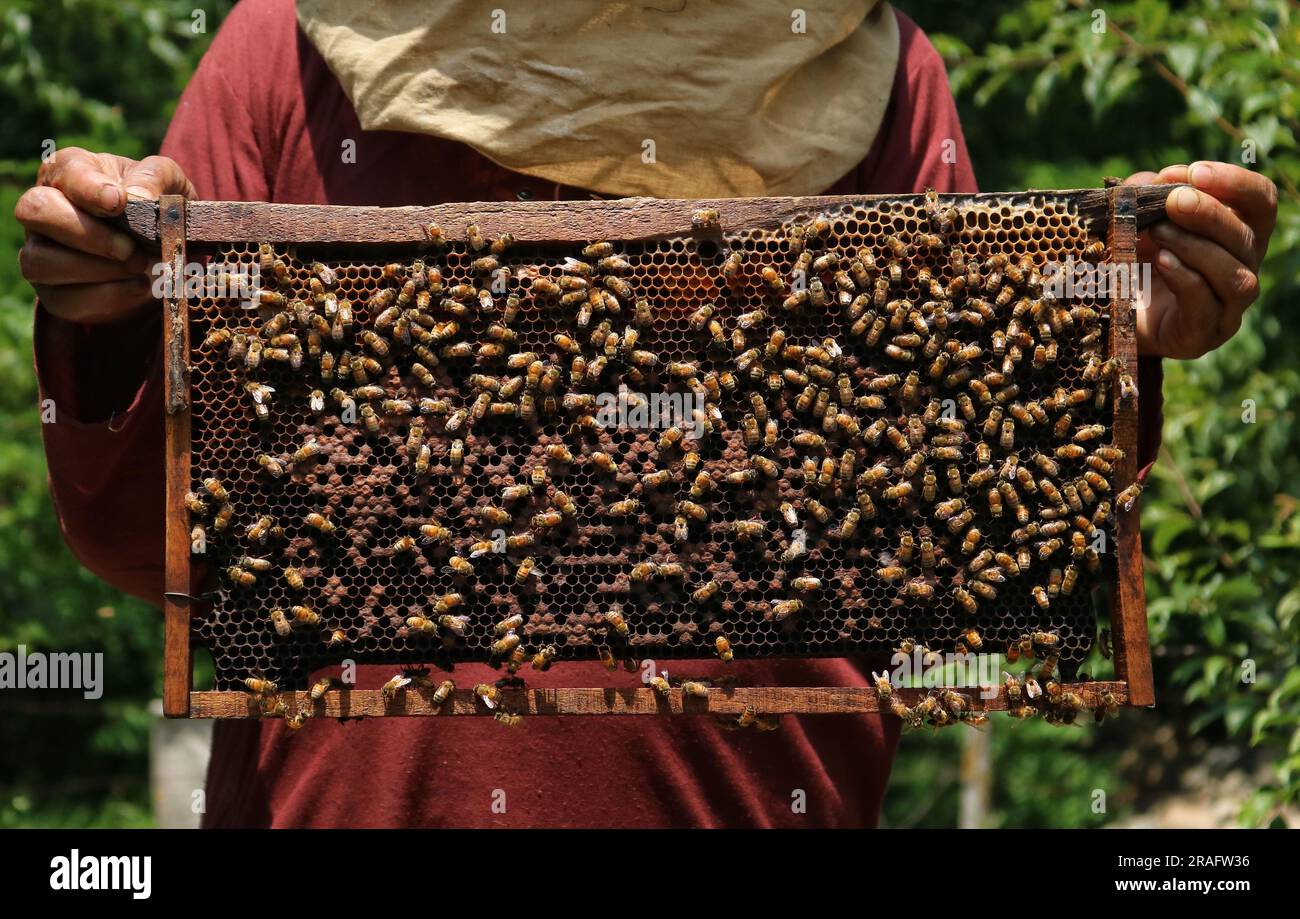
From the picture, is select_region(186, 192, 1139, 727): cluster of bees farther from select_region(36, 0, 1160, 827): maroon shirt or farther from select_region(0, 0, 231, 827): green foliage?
select_region(0, 0, 231, 827): green foliage

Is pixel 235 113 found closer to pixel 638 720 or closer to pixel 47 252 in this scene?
pixel 47 252

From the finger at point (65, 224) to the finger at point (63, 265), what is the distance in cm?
3

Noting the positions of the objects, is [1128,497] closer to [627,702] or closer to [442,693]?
[627,702]

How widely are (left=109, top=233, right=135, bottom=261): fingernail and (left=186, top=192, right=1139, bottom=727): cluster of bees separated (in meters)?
0.32

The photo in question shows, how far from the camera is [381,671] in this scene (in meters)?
4.07

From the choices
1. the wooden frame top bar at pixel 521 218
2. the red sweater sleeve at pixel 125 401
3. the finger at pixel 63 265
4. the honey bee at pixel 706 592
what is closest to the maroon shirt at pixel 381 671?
the red sweater sleeve at pixel 125 401

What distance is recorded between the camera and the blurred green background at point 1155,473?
628 centimetres

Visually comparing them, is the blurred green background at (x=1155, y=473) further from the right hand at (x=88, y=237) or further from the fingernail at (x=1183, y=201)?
the right hand at (x=88, y=237)

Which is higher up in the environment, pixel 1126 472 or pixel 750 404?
pixel 750 404

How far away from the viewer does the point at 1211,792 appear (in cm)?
949

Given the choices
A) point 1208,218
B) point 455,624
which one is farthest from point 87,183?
point 1208,218

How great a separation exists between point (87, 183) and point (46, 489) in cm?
478

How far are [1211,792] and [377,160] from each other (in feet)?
24.8

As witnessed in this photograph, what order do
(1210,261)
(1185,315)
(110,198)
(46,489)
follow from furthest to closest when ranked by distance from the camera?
(46,489)
(1185,315)
(1210,261)
(110,198)
